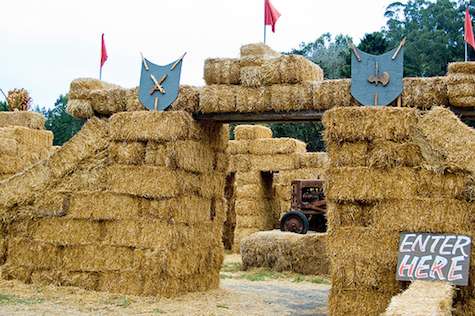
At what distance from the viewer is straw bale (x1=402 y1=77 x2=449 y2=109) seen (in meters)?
10.8

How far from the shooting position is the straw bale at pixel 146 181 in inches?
479

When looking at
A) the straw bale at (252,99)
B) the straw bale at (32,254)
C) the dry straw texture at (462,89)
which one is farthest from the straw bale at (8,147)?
the dry straw texture at (462,89)

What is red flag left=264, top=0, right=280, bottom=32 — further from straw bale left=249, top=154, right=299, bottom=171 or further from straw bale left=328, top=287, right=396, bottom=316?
straw bale left=249, top=154, right=299, bottom=171

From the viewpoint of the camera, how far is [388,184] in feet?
32.1

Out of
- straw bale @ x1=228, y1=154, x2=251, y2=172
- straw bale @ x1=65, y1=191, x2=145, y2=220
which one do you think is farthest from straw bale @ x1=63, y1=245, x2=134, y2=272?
straw bale @ x1=228, y1=154, x2=251, y2=172

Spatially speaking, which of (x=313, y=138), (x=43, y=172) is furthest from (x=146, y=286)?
(x=313, y=138)

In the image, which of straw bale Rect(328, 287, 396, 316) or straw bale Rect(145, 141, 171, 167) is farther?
straw bale Rect(145, 141, 171, 167)

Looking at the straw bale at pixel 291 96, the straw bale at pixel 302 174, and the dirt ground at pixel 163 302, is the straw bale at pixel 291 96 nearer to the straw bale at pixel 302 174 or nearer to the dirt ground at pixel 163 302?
the dirt ground at pixel 163 302

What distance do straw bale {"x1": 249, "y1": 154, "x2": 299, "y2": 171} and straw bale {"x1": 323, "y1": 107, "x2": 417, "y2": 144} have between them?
13484 mm

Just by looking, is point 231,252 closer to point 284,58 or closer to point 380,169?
point 284,58

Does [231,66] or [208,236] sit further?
[208,236]

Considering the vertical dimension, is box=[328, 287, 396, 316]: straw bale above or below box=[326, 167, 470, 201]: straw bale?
below

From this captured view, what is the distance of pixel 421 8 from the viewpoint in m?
52.9

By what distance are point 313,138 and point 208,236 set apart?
27.9 m
